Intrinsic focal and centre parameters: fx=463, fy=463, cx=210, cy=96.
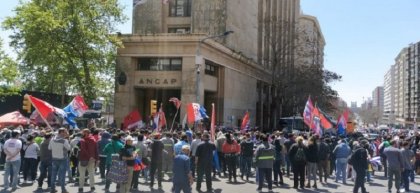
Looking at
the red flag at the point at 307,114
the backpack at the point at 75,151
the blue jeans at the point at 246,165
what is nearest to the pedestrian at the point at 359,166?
the blue jeans at the point at 246,165

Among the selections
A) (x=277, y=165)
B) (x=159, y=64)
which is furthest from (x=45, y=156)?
(x=159, y=64)

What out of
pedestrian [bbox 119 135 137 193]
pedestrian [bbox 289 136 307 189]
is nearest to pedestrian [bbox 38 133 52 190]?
pedestrian [bbox 119 135 137 193]

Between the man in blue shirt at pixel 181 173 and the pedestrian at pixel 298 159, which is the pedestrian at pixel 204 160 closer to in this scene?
the pedestrian at pixel 298 159

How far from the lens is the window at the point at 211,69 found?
40.8m

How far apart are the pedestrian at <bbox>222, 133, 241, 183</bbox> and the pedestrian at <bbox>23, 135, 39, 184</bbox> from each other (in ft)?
21.7

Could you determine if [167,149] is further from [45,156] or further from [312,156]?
[312,156]

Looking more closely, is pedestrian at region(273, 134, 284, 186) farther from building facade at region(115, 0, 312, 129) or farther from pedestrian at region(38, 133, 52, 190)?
building facade at region(115, 0, 312, 129)

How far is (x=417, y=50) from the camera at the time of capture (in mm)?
158250

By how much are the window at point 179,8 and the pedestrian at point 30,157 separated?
32815 millimetres

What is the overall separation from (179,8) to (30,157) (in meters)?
33.8

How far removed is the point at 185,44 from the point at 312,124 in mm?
18414

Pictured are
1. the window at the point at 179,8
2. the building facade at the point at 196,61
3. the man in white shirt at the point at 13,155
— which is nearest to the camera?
the man in white shirt at the point at 13,155

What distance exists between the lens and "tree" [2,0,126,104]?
34688 millimetres

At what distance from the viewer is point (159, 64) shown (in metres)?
38.6
